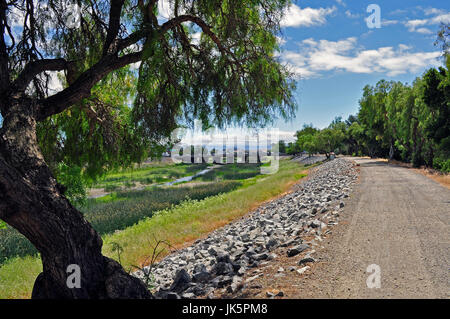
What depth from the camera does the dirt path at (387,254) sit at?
4807mm

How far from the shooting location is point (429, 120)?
92.1 ft

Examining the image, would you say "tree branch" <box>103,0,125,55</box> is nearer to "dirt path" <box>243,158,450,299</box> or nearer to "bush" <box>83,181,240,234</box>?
"dirt path" <box>243,158,450,299</box>

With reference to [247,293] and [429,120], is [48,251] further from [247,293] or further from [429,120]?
[429,120]

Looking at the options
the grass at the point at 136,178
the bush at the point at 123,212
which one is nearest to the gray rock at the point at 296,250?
the bush at the point at 123,212

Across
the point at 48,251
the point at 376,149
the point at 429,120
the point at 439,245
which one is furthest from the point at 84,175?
the point at 376,149

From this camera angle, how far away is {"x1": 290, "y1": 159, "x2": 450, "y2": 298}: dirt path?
15.8ft

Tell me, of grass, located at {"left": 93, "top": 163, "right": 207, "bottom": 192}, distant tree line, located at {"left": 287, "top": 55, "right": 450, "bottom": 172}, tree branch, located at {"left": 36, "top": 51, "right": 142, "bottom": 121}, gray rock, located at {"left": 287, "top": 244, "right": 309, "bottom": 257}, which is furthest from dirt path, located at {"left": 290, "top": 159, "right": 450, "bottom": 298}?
grass, located at {"left": 93, "top": 163, "right": 207, "bottom": 192}

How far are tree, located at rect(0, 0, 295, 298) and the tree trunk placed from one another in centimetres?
1

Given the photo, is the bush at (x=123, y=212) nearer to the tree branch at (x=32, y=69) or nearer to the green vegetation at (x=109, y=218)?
the green vegetation at (x=109, y=218)

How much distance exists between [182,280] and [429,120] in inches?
1158

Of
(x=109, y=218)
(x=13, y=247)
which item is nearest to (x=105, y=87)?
(x=13, y=247)

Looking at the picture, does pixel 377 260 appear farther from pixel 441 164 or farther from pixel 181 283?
pixel 441 164

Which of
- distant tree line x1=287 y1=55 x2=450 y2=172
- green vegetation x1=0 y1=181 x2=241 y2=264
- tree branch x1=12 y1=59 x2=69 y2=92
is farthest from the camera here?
distant tree line x1=287 y1=55 x2=450 y2=172
